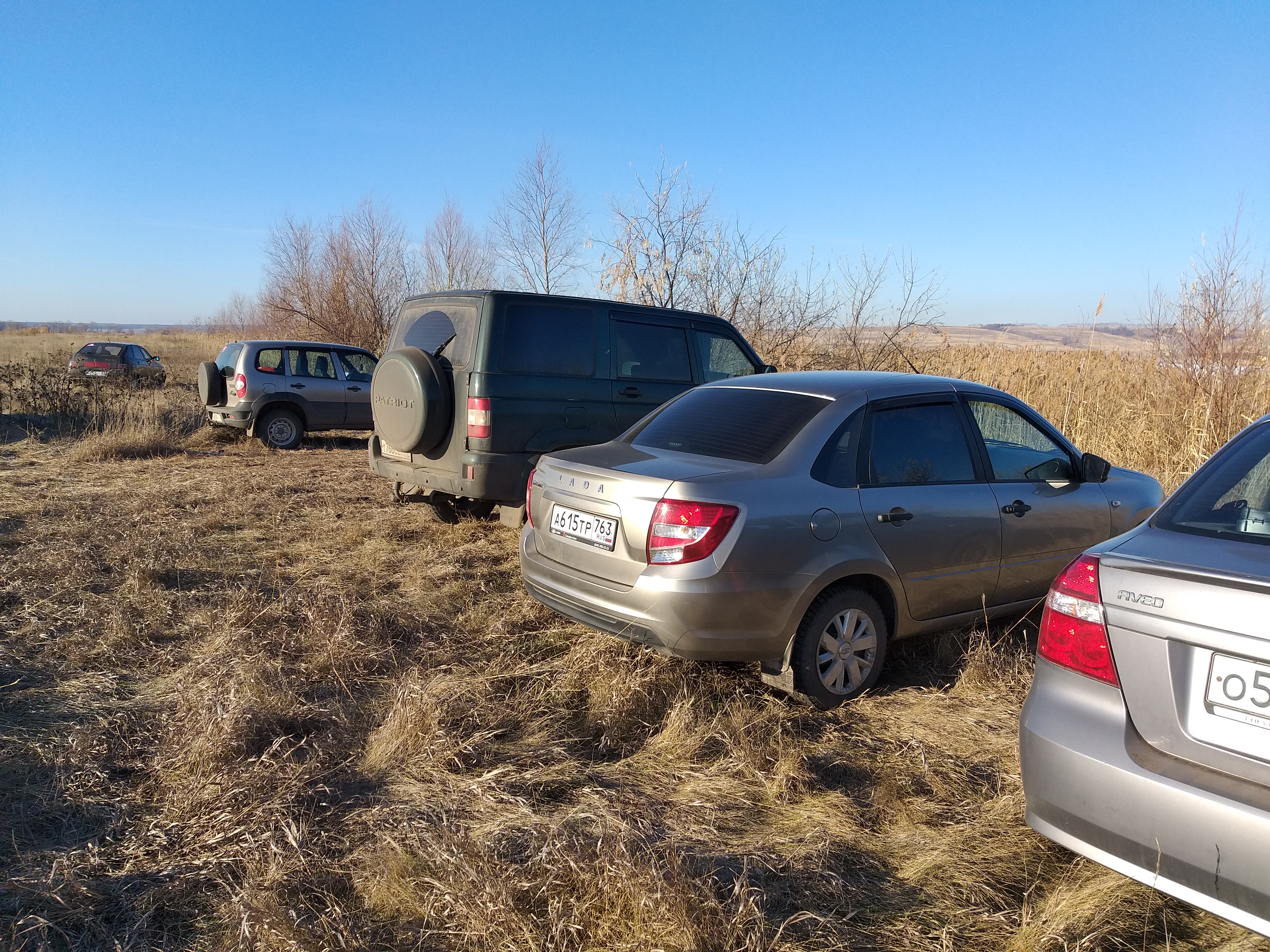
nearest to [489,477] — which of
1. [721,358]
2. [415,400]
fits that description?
[415,400]

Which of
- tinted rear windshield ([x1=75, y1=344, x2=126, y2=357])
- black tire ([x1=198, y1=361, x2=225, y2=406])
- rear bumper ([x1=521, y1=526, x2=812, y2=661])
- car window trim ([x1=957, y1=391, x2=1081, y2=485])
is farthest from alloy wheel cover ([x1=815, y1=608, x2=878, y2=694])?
tinted rear windshield ([x1=75, y1=344, x2=126, y2=357])

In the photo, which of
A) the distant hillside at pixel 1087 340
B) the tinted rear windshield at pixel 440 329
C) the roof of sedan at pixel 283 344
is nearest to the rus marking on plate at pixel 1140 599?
the tinted rear windshield at pixel 440 329

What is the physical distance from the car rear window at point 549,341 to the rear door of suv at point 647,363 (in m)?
0.28

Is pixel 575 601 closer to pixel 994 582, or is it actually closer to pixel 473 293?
pixel 994 582

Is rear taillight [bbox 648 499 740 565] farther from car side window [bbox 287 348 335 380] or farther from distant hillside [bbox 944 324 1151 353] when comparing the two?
car side window [bbox 287 348 335 380]

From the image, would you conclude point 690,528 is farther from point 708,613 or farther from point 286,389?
point 286,389

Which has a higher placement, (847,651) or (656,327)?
(656,327)

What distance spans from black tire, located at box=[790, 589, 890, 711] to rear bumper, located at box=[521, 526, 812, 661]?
134mm

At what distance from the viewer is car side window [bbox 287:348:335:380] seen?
1289 cm

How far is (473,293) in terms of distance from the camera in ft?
21.2

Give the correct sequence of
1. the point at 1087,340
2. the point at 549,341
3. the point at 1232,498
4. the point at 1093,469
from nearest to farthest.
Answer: the point at 1232,498 < the point at 1093,469 < the point at 549,341 < the point at 1087,340

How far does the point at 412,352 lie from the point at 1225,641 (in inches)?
223

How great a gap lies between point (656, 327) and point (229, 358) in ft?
27.3

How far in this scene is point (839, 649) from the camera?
3896 mm
